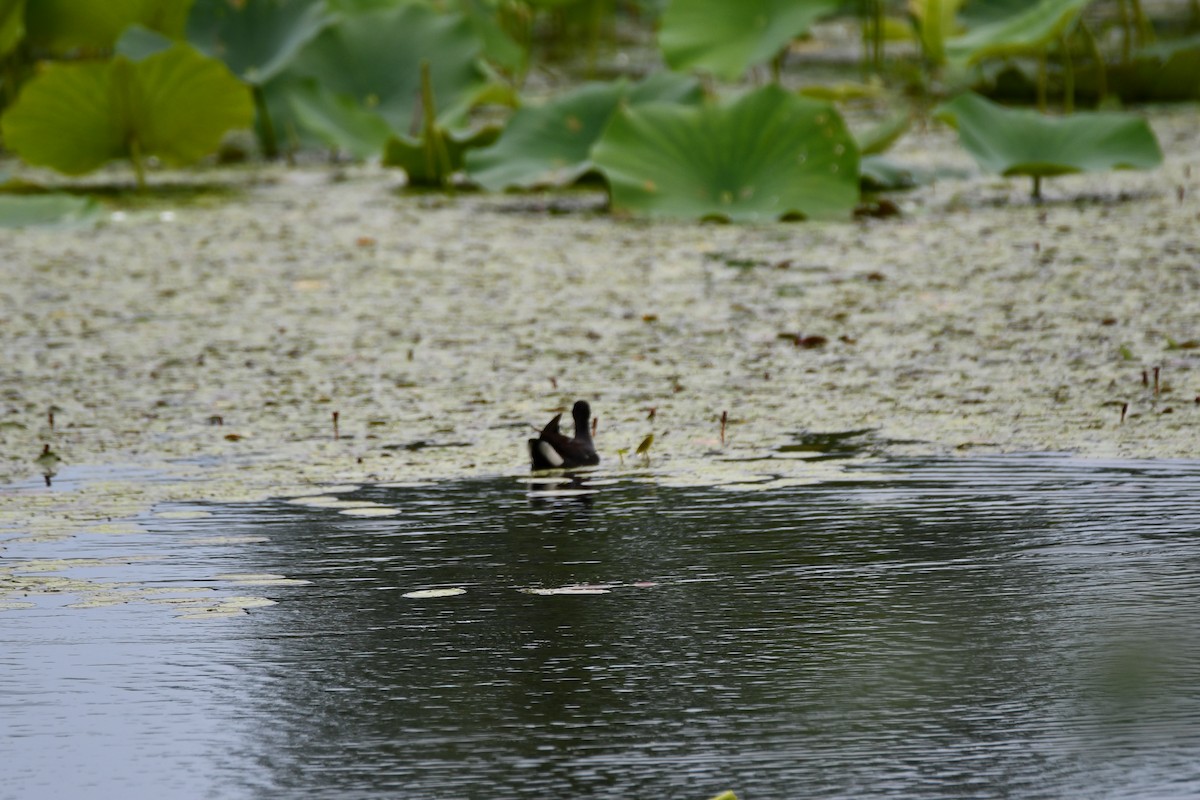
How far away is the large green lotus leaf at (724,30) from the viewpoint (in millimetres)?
7332

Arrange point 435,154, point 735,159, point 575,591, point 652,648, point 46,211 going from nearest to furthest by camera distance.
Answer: point 652,648 → point 575,591 → point 735,159 → point 46,211 → point 435,154

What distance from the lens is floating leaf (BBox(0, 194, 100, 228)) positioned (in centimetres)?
615

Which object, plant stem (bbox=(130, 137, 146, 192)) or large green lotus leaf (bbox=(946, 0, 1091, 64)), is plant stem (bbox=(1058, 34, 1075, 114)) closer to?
large green lotus leaf (bbox=(946, 0, 1091, 64))

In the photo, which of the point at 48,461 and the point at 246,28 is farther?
the point at 246,28

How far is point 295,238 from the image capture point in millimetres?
5875

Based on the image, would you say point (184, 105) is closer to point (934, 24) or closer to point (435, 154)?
point (435, 154)

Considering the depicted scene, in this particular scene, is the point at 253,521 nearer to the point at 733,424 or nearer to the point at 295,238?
the point at 733,424

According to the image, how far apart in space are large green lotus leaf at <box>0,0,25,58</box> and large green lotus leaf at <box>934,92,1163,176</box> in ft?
12.3

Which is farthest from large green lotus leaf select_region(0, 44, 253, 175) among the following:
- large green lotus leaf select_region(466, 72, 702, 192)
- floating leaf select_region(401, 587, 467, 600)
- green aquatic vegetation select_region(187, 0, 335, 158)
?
floating leaf select_region(401, 587, 467, 600)

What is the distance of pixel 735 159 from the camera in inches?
232

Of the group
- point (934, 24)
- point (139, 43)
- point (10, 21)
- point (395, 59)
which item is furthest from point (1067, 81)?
point (10, 21)

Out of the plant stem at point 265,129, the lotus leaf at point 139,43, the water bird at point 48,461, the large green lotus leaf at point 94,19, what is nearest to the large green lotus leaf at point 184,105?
the lotus leaf at point 139,43

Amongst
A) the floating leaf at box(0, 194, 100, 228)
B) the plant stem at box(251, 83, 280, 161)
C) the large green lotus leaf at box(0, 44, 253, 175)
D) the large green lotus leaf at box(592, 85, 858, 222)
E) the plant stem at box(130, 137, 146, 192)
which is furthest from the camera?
the plant stem at box(251, 83, 280, 161)

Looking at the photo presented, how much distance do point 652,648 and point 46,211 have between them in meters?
4.43
